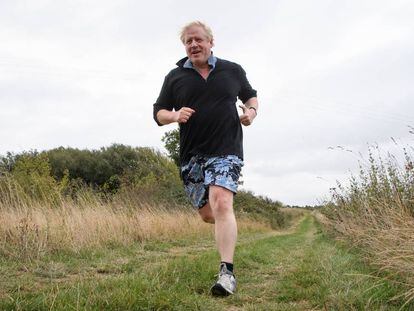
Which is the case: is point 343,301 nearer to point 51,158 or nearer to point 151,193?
point 151,193

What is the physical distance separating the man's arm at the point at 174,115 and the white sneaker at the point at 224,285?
1311 millimetres

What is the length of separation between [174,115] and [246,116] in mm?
658

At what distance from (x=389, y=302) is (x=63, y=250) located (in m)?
4.33

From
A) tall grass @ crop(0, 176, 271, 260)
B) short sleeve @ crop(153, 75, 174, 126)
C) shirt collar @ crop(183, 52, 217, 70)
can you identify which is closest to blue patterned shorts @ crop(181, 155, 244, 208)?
short sleeve @ crop(153, 75, 174, 126)

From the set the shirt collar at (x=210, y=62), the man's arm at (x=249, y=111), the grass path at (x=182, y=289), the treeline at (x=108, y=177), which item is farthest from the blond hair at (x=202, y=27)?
the treeline at (x=108, y=177)

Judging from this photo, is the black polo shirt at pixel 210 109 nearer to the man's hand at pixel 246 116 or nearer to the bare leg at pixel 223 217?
the man's hand at pixel 246 116

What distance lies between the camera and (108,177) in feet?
119

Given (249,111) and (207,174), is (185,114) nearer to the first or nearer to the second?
(207,174)

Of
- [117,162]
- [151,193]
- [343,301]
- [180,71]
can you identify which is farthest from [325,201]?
[117,162]

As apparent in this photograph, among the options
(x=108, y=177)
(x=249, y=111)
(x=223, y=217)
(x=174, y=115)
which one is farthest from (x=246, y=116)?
(x=108, y=177)

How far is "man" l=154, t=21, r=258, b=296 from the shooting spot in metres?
3.94

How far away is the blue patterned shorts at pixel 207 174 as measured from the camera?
3949mm

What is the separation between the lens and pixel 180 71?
4426mm

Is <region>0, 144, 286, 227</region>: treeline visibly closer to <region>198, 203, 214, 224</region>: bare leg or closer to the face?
<region>198, 203, 214, 224</region>: bare leg
